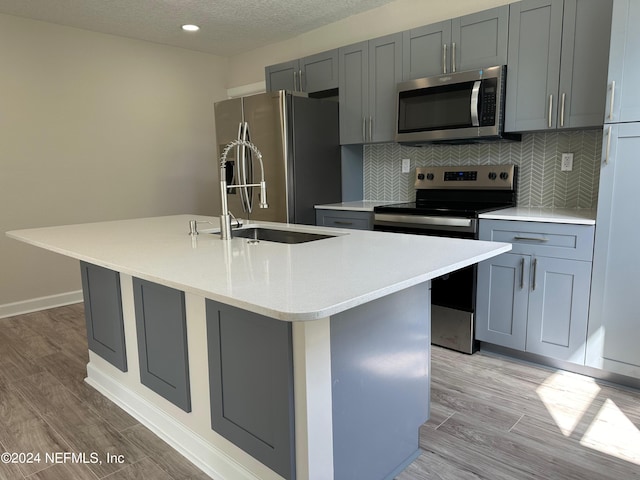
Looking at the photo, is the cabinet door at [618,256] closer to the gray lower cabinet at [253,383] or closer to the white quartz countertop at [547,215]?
the white quartz countertop at [547,215]

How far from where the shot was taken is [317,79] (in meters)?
3.80

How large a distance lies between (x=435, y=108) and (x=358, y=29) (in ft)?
4.04

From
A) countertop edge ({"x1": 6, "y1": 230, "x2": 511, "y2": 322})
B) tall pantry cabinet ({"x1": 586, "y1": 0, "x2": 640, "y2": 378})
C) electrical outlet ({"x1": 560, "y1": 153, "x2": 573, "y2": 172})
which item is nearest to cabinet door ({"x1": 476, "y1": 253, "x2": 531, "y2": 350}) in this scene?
tall pantry cabinet ({"x1": 586, "y1": 0, "x2": 640, "y2": 378})

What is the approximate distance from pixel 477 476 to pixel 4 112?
4.18 meters

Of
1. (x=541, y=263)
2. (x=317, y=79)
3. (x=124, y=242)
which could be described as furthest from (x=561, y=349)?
(x=317, y=79)

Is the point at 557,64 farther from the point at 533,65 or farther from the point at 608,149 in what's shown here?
the point at 608,149

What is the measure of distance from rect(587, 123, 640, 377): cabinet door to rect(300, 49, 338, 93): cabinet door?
211 centimetres

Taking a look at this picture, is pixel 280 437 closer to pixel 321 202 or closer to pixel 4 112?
pixel 321 202

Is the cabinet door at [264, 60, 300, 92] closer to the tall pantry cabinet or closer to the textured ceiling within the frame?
the textured ceiling

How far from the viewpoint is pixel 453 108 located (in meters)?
2.97

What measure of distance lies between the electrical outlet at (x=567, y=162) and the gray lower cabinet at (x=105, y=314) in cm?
269

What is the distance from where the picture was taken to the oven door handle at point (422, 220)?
2.78 m

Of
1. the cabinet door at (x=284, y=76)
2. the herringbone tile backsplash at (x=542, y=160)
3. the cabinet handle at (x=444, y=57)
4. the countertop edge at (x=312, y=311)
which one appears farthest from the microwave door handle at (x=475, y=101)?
the cabinet door at (x=284, y=76)

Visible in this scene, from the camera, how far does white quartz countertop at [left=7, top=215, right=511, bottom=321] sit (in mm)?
1119
